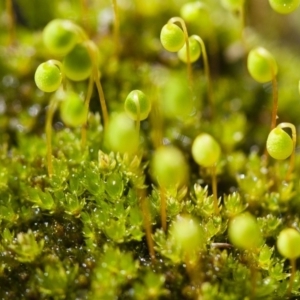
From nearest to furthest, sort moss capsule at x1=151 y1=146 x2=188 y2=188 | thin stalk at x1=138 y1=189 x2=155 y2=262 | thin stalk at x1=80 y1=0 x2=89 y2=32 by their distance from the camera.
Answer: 1. moss capsule at x1=151 y1=146 x2=188 y2=188
2. thin stalk at x1=138 y1=189 x2=155 y2=262
3. thin stalk at x1=80 y1=0 x2=89 y2=32

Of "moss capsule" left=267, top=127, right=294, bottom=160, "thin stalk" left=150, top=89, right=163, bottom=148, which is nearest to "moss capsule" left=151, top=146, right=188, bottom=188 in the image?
"thin stalk" left=150, top=89, right=163, bottom=148

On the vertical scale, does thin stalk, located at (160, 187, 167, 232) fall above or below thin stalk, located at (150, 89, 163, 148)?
below

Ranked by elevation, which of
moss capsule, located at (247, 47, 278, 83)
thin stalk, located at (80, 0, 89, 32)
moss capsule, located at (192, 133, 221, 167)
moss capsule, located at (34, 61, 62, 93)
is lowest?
moss capsule, located at (192, 133, 221, 167)

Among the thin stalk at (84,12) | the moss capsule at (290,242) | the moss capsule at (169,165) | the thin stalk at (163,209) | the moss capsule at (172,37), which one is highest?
the thin stalk at (84,12)

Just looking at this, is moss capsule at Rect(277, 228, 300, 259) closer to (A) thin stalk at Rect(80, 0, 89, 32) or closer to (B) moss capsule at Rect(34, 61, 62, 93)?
(B) moss capsule at Rect(34, 61, 62, 93)

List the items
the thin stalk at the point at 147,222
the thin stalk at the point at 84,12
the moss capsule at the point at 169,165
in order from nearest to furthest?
the moss capsule at the point at 169,165, the thin stalk at the point at 147,222, the thin stalk at the point at 84,12

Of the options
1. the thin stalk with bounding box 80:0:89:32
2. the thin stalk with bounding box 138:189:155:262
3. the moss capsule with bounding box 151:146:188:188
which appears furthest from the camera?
the thin stalk with bounding box 80:0:89:32

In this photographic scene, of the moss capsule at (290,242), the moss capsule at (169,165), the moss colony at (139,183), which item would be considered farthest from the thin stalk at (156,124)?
the moss capsule at (290,242)

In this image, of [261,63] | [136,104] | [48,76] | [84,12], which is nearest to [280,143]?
[261,63]

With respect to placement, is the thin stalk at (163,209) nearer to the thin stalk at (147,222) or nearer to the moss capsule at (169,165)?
the thin stalk at (147,222)
